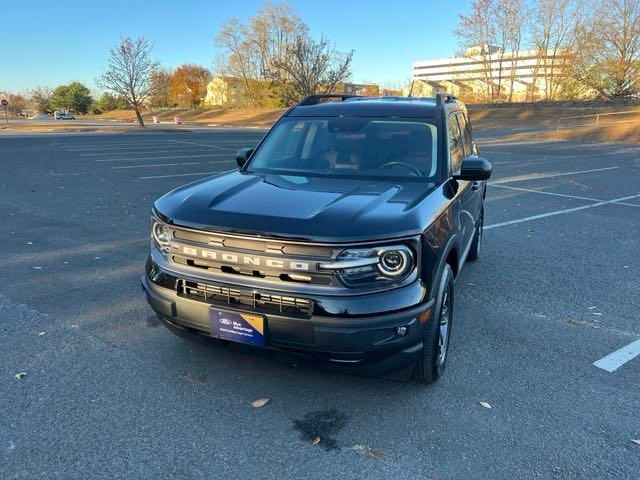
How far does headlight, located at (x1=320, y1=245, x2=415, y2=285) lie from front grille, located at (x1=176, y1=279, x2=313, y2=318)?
0.25 m

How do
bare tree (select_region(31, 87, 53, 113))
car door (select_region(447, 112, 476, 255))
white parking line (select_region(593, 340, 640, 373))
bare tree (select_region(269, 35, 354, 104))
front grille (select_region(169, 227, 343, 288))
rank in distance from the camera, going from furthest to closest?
bare tree (select_region(31, 87, 53, 113)), bare tree (select_region(269, 35, 354, 104)), car door (select_region(447, 112, 476, 255)), white parking line (select_region(593, 340, 640, 373)), front grille (select_region(169, 227, 343, 288))

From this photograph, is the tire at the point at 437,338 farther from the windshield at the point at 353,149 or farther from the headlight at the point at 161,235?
the headlight at the point at 161,235

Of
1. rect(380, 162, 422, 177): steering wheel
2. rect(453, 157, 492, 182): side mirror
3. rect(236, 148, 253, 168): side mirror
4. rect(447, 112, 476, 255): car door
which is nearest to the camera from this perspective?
rect(453, 157, 492, 182): side mirror

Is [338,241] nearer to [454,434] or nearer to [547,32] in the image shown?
[454,434]

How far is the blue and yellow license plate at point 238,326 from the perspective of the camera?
8.89 ft

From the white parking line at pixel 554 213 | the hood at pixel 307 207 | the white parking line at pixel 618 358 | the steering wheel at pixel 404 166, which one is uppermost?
the steering wheel at pixel 404 166

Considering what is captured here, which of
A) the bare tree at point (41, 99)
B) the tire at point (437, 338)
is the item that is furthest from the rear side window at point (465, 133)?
the bare tree at point (41, 99)

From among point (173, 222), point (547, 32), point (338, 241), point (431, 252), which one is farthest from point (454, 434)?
point (547, 32)

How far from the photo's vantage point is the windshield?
12.7 feet

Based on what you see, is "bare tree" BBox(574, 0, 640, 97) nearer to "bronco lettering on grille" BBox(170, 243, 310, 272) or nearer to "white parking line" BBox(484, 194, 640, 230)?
"white parking line" BBox(484, 194, 640, 230)

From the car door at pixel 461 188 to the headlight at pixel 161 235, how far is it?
211 cm

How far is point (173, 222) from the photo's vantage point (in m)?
2.96

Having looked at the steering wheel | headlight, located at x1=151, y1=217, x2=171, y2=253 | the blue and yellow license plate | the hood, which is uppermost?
the steering wheel

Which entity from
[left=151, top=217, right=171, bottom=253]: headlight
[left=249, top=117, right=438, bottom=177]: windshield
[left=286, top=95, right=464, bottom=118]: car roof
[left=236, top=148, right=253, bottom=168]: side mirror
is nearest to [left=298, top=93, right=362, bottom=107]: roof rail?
[left=286, top=95, right=464, bottom=118]: car roof
